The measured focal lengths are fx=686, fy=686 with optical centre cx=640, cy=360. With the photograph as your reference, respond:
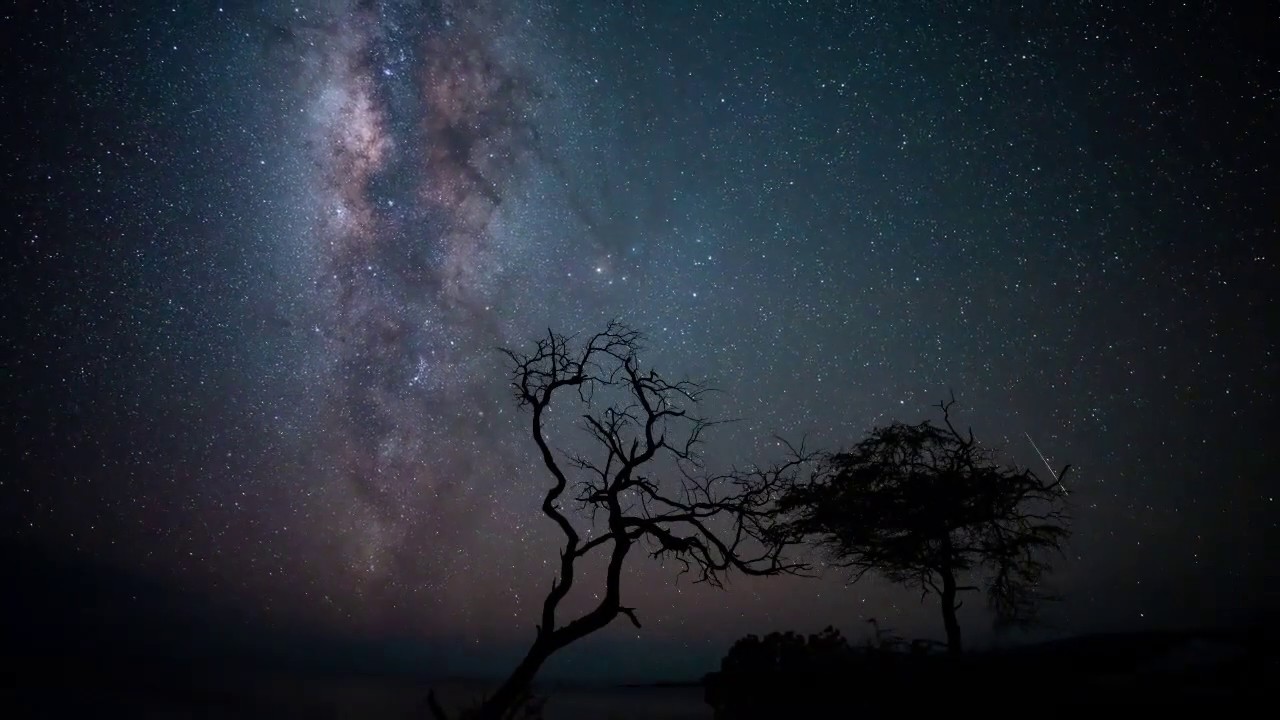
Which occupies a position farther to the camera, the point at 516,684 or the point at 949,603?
the point at 949,603

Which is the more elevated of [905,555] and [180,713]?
[905,555]

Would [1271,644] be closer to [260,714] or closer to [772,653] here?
[772,653]

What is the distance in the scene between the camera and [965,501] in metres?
16.0

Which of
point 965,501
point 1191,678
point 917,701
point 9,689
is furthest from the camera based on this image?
point 9,689

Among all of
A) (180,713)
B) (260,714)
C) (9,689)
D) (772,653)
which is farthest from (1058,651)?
(9,689)

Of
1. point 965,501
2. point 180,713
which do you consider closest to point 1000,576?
point 965,501

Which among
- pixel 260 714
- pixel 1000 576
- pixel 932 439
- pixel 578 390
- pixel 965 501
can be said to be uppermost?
pixel 578 390

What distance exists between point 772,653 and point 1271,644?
Answer: 799 cm

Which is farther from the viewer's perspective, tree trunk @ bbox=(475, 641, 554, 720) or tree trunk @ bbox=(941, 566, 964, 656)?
tree trunk @ bbox=(941, 566, 964, 656)

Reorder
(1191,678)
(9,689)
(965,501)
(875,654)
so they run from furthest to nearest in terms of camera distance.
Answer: (9,689)
(965,501)
(875,654)
(1191,678)

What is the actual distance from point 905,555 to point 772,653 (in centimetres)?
457

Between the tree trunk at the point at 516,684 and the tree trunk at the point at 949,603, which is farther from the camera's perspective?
the tree trunk at the point at 949,603

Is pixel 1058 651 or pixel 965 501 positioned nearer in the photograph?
pixel 1058 651

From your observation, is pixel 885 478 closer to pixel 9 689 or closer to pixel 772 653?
pixel 772 653
